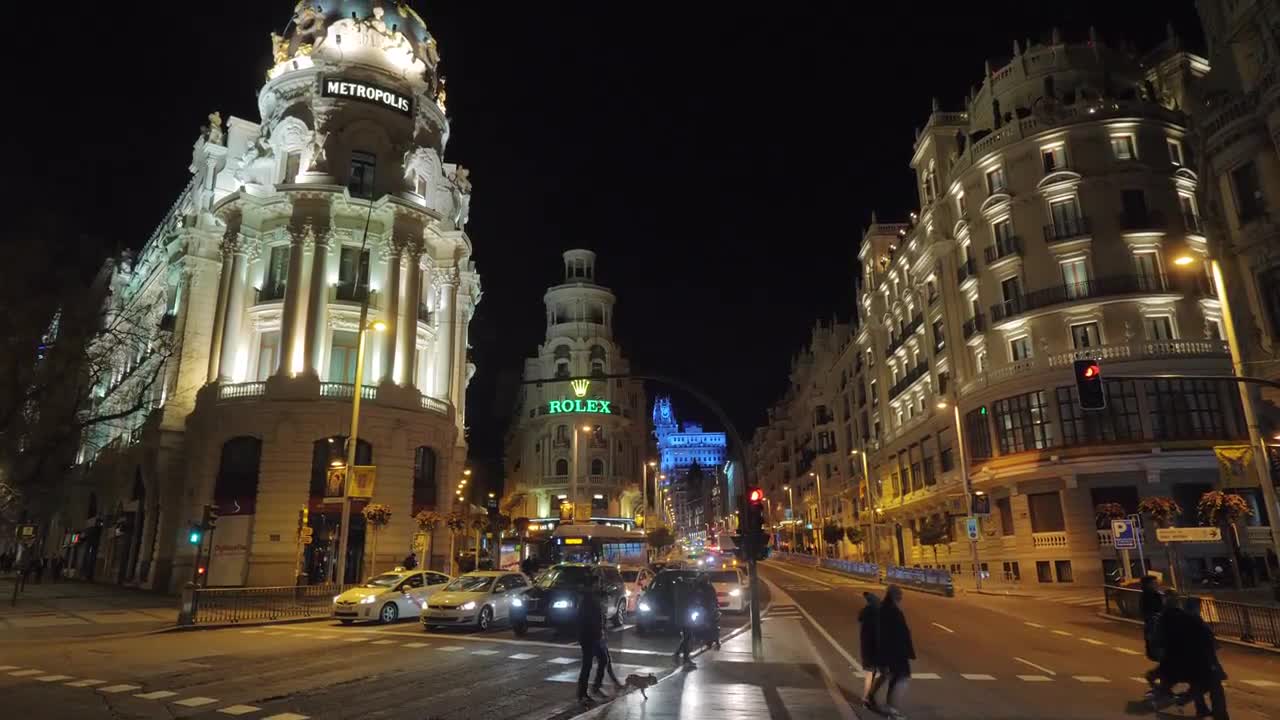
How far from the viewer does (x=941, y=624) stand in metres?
22.5

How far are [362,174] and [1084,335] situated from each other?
40840 mm

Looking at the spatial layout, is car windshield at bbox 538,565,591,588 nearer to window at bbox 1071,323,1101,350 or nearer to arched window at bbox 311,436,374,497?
arched window at bbox 311,436,374,497

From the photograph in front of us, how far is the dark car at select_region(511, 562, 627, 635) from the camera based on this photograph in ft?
62.8

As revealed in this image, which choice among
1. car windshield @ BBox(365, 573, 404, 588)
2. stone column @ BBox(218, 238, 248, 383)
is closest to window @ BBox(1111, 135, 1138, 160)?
car windshield @ BBox(365, 573, 404, 588)

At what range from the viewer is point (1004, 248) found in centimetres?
4159

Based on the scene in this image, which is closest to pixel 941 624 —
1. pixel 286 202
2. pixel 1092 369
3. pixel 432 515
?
pixel 1092 369

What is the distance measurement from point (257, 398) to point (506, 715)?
3211cm

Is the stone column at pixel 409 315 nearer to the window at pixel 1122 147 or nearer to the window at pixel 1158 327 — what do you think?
the window at pixel 1158 327

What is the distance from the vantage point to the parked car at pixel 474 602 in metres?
20.7

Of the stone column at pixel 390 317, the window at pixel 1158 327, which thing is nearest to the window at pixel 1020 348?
the window at pixel 1158 327

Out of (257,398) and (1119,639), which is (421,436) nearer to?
(257,398)

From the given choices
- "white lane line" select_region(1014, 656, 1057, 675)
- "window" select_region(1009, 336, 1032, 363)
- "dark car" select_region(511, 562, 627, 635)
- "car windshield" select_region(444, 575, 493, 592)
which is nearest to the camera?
"white lane line" select_region(1014, 656, 1057, 675)

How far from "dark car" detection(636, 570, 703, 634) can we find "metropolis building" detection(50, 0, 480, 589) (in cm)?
2051

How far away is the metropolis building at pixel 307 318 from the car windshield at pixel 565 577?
17.5 meters
